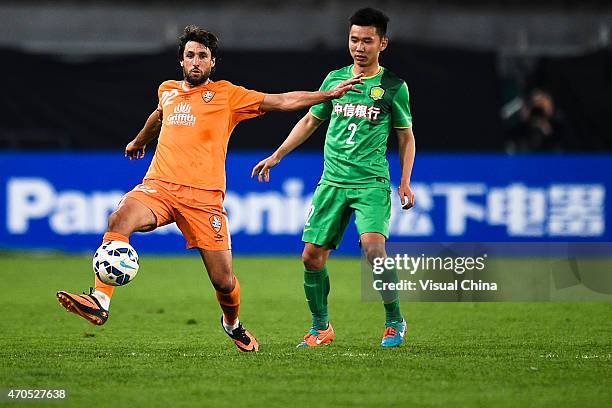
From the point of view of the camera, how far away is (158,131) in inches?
319

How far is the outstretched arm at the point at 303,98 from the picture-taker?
754cm

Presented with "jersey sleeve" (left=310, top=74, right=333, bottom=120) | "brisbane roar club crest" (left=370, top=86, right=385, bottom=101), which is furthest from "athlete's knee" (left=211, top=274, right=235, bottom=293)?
"brisbane roar club crest" (left=370, top=86, right=385, bottom=101)

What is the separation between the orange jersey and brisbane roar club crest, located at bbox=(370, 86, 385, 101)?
0.80 m

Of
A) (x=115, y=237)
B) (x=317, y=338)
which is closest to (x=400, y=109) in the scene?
(x=317, y=338)

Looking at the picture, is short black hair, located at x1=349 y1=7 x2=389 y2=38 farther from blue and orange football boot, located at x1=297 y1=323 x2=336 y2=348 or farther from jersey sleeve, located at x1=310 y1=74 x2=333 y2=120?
blue and orange football boot, located at x1=297 y1=323 x2=336 y2=348

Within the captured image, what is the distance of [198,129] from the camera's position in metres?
7.65

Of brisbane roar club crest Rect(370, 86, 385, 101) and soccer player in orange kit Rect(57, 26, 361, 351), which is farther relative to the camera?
brisbane roar club crest Rect(370, 86, 385, 101)

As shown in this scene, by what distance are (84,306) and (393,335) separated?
7.45 feet

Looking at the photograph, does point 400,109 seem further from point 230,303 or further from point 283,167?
point 283,167

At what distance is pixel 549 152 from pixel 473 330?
25.4 ft

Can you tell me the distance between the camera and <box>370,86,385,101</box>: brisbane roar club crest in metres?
8.03

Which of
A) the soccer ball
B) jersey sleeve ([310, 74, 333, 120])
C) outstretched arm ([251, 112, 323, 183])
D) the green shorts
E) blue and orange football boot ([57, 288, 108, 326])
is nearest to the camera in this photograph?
blue and orange football boot ([57, 288, 108, 326])

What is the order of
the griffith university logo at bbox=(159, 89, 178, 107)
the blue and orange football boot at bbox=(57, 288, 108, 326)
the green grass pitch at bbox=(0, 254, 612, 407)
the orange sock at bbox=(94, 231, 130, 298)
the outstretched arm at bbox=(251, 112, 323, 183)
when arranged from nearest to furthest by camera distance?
1. the green grass pitch at bbox=(0, 254, 612, 407)
2. the blue and orange football boot at bbox=(57, 288, 108, 326)
3. the orange sock at bbox=(94, 231, 130, 298)
4. the griffith university logo at bbox=(159, 89, 178, 107)
5. the outstretched arm at bbox=(251, 112, 323, 183)

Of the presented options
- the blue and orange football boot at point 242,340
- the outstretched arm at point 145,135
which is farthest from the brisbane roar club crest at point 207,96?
the blue and orange football boot at point 242,340
